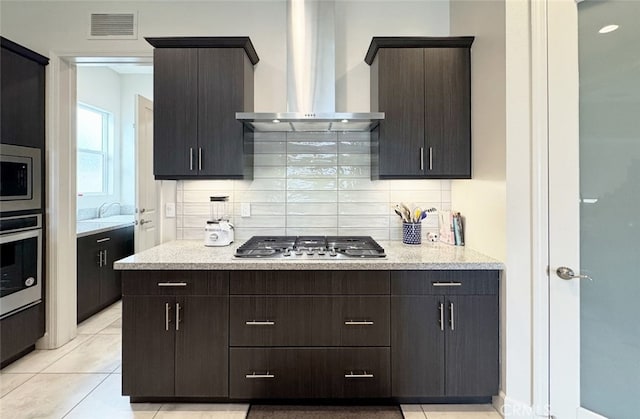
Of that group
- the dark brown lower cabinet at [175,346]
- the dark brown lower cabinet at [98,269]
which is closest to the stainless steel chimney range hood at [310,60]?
the dark brown lower cabinet at [175,346]

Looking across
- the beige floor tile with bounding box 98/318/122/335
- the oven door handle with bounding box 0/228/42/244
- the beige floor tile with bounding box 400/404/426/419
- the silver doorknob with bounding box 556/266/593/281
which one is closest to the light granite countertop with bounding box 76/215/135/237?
the oven door handle with bounding box 0/228/42/244

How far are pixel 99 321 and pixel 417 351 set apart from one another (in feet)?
10.5

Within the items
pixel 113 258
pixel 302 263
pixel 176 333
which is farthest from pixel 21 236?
pixel 302 263

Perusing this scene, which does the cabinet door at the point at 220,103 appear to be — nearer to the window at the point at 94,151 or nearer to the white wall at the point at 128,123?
the window at the point at 94,151

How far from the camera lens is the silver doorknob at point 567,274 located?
77.2 inches

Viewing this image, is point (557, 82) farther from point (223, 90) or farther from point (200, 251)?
point (200, 251)

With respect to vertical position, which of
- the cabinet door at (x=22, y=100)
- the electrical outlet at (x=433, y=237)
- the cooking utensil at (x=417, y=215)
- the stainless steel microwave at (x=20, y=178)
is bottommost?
the electrical outlet at (x=433, y=237)

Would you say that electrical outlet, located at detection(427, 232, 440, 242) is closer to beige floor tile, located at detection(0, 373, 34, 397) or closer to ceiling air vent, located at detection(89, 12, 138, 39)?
ceiling air vent, located at detection(89, 12, 138, 39)

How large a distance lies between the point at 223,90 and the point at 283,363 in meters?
1.83

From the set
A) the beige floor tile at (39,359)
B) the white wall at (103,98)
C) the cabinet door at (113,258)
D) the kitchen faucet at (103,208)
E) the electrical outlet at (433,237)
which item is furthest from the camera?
the kitchen faucet at (103,208)

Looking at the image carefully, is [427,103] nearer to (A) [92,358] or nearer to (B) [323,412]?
(B) [323,412]

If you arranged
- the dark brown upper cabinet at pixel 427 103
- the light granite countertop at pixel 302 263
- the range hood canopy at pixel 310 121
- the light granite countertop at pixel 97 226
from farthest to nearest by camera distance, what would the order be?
the light granite countertop at pixel 97 226, the dark brown upper cabinet at pixel 427 103, the range hood canopy at pixel 310 121, the light granite countertop at pixel 302 263

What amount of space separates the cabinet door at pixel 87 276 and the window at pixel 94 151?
1.36 m

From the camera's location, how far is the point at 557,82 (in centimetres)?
202
